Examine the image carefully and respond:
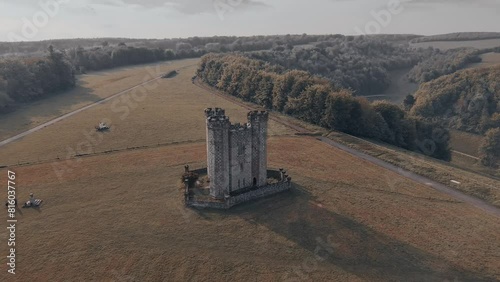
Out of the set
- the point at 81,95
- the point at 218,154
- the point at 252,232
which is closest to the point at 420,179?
the point at 252,232

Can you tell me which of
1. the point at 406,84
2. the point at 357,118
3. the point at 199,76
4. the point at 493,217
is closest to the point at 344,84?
the point at 406,84

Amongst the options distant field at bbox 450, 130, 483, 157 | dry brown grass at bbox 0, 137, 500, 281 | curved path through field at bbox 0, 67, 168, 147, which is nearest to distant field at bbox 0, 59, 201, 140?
curved path through field at bbox 0, 67, 168, 147

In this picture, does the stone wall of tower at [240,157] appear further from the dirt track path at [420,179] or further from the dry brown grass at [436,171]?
the dry brown grass at [436,171]

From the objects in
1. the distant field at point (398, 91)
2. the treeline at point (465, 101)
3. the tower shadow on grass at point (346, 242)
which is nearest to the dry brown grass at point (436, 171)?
the tower shadow on grass at point (346, 242)

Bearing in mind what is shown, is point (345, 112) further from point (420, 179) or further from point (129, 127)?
point (129, 127)

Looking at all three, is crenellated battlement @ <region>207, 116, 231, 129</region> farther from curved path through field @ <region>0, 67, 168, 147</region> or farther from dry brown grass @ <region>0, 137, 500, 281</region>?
curved path through field @ <region>0, 67, 168, 147</region>

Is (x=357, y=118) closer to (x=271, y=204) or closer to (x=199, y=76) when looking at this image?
(x=271, y=204)
